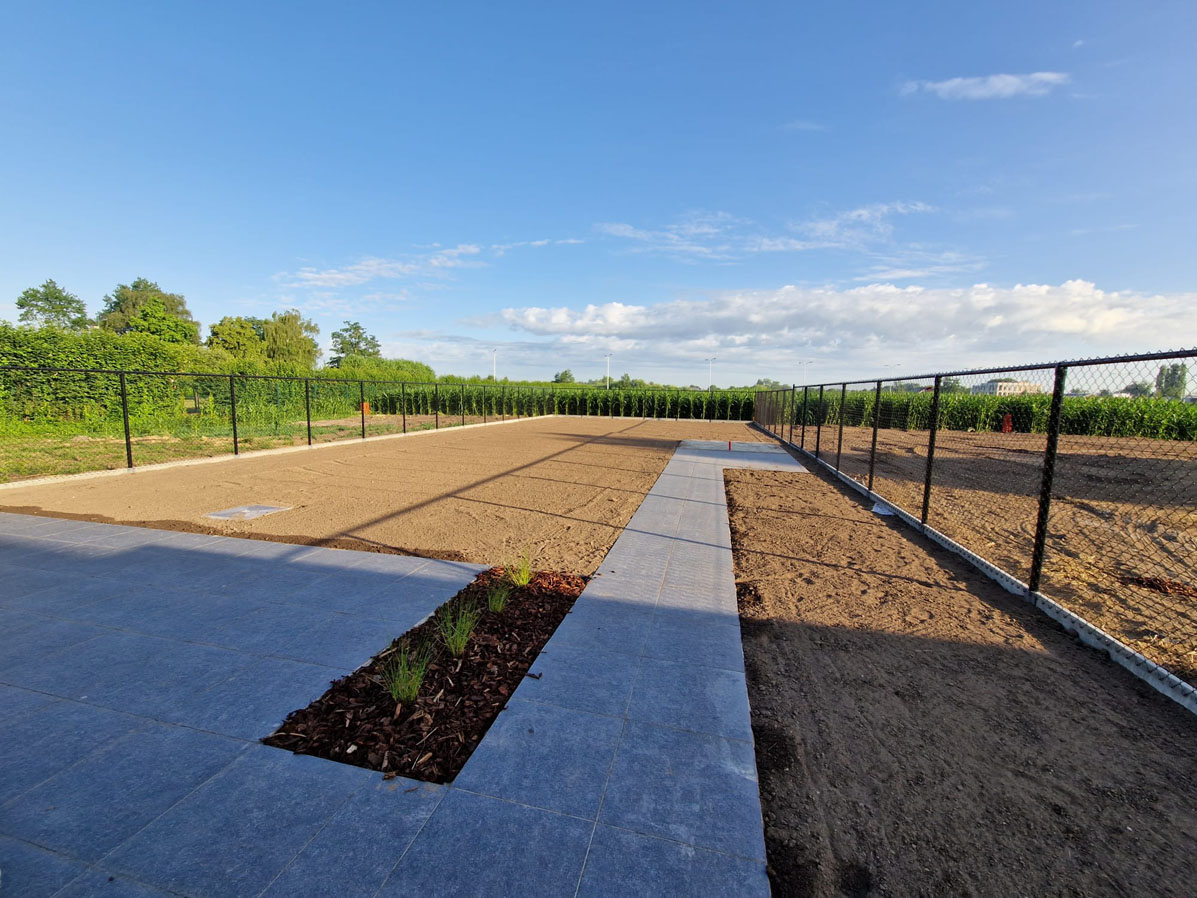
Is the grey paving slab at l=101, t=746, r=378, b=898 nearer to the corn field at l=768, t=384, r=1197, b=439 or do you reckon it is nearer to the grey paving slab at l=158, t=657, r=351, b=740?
the grey paving slab at l=158, t=657, r=351, b=740

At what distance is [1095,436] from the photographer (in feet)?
62.4

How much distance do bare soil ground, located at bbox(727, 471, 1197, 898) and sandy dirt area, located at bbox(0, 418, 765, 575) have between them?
2126mm

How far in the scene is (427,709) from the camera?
2438 mm

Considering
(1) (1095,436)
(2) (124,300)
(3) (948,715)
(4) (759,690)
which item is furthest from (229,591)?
(2) (124,300)

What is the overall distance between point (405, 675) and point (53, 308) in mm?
82329

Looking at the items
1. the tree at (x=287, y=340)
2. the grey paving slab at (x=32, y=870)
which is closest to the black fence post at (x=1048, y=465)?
the grey paving slab at (x=32, y=870)

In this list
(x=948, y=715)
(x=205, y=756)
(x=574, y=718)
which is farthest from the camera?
(x=948, y=715)

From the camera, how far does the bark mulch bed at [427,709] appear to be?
213 centimetres

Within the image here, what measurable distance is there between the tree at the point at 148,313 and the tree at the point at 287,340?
268 inches

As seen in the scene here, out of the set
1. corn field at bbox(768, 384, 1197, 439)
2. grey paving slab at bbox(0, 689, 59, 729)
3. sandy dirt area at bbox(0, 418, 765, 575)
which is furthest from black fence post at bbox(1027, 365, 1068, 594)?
corn field at bbox(768, 384, 1197, 439)

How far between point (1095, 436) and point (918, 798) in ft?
79.6

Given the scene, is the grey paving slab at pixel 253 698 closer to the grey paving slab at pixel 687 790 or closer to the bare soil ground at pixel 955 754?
the grey paving slab at pixel 687 790

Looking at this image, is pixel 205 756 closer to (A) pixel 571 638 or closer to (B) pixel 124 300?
(A) pixel 571 638

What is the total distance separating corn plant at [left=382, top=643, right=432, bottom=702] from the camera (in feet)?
8.02
